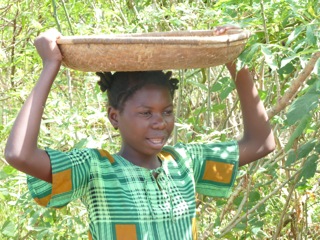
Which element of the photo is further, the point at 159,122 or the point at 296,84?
the point at 296,84

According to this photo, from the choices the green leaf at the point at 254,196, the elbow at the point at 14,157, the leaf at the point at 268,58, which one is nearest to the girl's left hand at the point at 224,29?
the leaf at the point at 268,58

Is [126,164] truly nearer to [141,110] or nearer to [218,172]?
[141,110]

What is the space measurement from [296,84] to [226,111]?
134 centimetres

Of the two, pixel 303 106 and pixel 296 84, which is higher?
pixel 296 84

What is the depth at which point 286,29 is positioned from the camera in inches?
126

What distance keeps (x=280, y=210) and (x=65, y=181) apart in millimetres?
1884

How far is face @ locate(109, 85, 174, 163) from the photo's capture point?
243 centimetres

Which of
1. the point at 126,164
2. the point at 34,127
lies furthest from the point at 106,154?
the point at 34,127

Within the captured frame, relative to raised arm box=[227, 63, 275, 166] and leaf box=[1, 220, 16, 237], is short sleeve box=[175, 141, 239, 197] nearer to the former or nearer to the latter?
raised arm box=[227, 63, 275, 166]

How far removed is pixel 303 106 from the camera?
2.55 m

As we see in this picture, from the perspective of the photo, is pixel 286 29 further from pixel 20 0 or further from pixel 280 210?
pixel 20 0

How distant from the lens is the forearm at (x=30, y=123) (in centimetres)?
220

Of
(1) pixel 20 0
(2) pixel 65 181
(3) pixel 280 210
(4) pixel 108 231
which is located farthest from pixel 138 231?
(1) pixel 20 0

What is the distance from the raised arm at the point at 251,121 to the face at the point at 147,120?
0.29 meters
